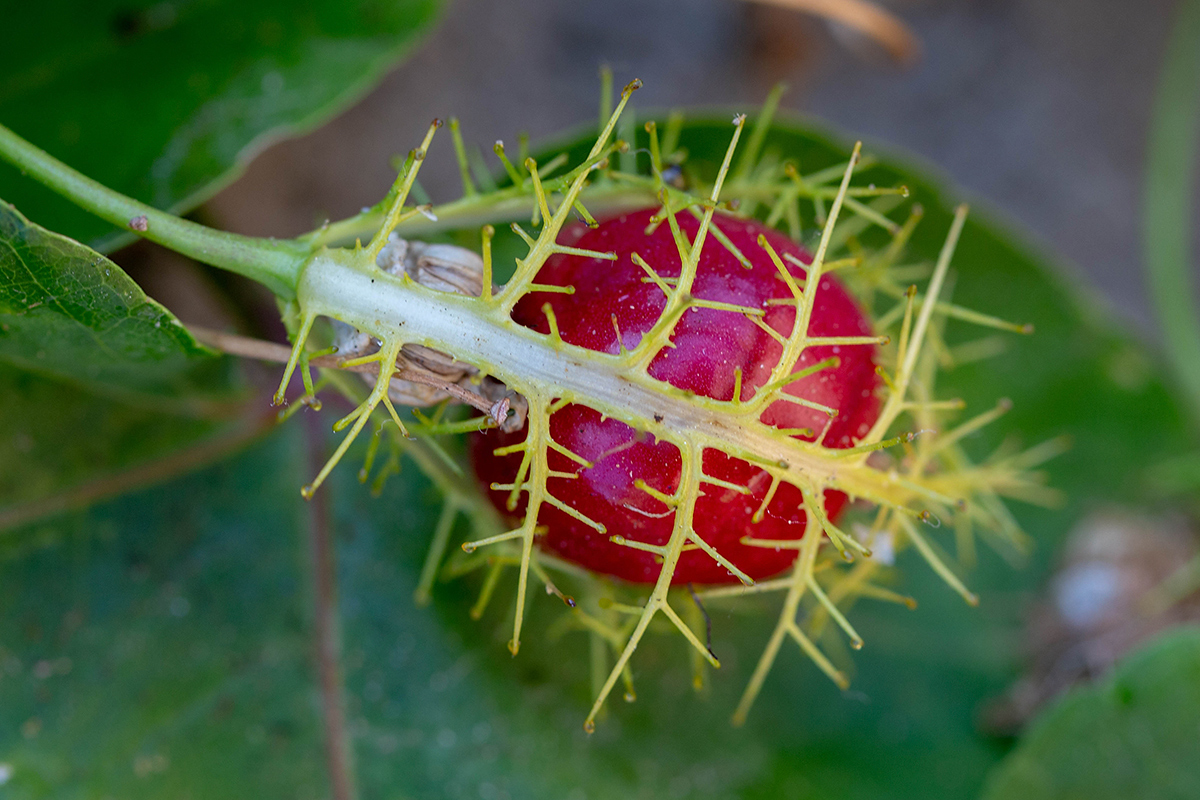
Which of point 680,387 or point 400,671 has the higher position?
point 680,387

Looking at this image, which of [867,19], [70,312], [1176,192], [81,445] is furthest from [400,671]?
[1176,192]

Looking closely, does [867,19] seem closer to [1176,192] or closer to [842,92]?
[842,92]

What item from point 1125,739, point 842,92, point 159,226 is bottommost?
point 1125,739

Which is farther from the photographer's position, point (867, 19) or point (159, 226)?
point (867, 19)

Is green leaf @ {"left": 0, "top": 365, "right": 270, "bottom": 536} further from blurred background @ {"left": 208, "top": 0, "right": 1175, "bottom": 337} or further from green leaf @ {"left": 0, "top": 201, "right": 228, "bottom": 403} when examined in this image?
blurred background @ {"left": 208, "top": 0, "right": 1175, "bottom": 337}

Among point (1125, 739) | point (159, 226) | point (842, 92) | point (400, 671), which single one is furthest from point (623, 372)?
point (842, 92)

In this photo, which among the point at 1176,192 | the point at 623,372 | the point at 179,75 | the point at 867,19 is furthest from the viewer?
the point at 1176,192

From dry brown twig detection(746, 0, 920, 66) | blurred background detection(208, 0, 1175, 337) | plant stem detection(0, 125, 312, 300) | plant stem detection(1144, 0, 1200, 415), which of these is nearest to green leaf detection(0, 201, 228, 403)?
plant stem detection(0, 125, 312, 300)

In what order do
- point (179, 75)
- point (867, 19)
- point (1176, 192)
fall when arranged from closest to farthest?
point (179, 75), point (867, 19), point (1176, 192)

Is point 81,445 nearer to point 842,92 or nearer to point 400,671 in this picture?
point 400,671
